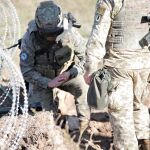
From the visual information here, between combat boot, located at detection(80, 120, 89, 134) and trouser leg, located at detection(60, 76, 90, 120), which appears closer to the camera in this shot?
combat boot, located at detection(80, 120, 89, 134)

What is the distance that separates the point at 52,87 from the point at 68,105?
101 centimetres

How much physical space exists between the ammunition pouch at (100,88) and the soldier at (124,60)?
0.30 feet

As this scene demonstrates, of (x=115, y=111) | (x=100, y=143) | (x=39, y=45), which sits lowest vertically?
(x=100, y=143)

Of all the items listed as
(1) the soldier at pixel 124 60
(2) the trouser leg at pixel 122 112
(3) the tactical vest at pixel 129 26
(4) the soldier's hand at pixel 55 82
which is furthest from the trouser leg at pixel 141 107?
(4) the soldier's hand at pixel 55 82

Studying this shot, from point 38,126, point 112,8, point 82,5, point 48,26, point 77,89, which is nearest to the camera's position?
point 112,8

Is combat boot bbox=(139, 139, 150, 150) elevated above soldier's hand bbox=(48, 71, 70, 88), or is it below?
below

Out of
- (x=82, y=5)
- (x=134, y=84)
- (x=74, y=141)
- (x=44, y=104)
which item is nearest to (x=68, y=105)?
(x=44, y=104)

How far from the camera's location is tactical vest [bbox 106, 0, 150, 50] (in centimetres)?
679

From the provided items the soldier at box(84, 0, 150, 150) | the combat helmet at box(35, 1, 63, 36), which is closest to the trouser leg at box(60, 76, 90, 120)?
the combat helmet at box(35, 1, 63, 36)

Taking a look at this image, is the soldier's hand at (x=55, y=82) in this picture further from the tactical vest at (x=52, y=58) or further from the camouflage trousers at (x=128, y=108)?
the camouflage trousers at (x=128, y=108)

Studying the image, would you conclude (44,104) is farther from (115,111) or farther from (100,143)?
(115,111)

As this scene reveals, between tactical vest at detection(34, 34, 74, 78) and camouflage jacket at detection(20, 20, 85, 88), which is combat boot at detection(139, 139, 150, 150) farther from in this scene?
tactical vest at detection(34, 34, 74, 78)

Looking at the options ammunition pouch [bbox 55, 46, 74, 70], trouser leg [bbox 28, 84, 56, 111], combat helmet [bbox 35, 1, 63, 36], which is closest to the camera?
combat helmet [bbox 35, 1, 63, 36]

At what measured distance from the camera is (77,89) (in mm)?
9023
